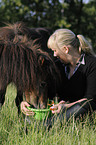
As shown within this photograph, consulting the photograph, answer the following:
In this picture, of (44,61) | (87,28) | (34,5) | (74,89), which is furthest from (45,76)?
(87,28)

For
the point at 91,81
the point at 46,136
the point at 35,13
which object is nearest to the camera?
the point at 46,136

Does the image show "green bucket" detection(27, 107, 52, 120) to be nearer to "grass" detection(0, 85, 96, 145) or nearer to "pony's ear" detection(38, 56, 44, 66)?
"grass" detection(0, 85, 96, 145)

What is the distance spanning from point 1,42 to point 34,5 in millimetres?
6858

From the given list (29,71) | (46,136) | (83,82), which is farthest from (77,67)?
(46,136)

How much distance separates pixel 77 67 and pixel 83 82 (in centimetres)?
18

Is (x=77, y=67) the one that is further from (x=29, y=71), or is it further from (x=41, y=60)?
(x=29, y=71)

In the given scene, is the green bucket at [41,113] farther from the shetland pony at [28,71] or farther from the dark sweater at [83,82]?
the dark sweater at [83,82]

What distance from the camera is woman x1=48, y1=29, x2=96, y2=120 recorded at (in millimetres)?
1870

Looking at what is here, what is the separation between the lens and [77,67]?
205 centimetres

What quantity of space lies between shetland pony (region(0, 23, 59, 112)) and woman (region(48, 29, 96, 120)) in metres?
0.35

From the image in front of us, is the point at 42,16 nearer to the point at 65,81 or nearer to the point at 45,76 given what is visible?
the point at 65,81

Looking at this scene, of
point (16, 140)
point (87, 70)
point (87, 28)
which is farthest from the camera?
point (87, 28)

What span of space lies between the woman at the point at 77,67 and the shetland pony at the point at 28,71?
35 cm

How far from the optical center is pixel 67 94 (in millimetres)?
2311
